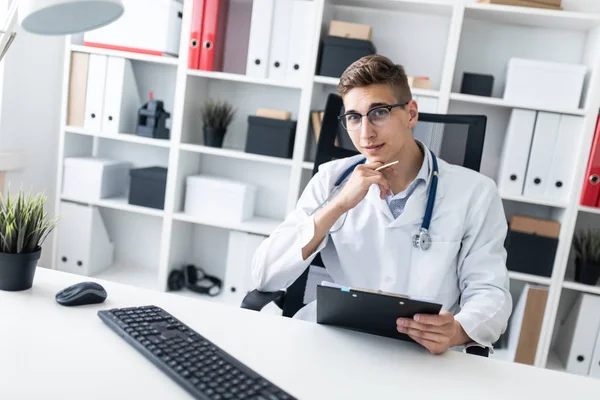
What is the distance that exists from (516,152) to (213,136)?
146cm

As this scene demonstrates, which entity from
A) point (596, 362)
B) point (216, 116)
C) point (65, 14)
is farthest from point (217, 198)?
point (596, 362)

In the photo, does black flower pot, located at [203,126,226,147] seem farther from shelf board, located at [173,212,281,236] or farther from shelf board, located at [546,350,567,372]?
shelf board, located at [546,350,567,372]

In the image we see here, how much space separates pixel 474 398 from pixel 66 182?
252 cm

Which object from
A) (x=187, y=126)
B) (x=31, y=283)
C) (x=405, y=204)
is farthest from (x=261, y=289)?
(x=187, y=126)

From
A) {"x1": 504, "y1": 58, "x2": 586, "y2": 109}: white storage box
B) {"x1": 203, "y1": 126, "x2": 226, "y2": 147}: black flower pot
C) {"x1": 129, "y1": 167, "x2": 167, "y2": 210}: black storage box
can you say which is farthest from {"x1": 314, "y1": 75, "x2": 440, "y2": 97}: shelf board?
{"x1": 129, "y1": 167, "x2": 167, "y2": 210}: black storage box

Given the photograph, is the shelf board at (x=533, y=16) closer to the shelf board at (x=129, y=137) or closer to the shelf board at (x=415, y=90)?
the shelf board at (x=415, y=90)

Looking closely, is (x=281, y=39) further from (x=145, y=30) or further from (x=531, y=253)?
(x=531, y=253)

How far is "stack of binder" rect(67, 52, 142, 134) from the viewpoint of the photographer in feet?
8.79

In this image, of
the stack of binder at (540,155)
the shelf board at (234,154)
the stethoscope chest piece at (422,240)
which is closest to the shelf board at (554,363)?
the stack of binder at (540,155)

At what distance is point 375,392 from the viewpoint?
2.79 feet

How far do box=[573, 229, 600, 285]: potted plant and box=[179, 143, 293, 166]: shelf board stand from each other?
1.43 metres

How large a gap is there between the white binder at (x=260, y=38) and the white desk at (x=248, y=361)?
1.61 m

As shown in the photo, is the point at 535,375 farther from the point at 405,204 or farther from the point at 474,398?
the point at 405,204

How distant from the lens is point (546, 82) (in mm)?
2312
